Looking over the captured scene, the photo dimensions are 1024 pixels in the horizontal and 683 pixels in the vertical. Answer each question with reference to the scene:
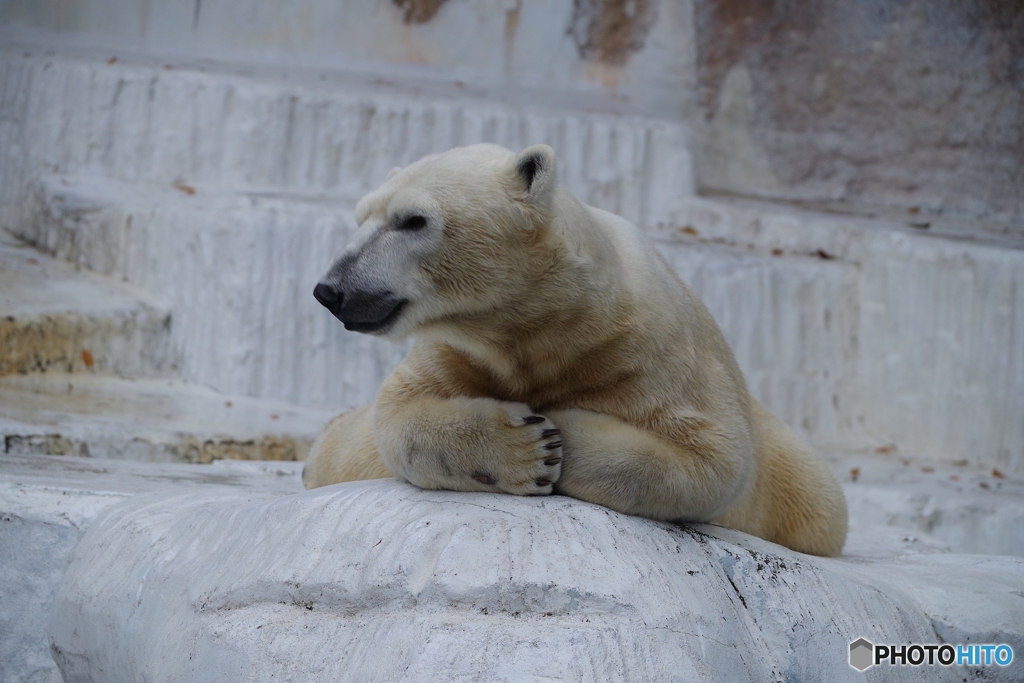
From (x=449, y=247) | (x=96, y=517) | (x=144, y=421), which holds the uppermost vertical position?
(x=449, y=247)

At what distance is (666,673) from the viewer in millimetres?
2270

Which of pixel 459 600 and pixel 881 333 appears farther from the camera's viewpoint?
pixel 881 333

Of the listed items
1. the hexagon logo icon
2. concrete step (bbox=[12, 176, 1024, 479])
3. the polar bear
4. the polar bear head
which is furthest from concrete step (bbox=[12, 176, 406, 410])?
the hexagon logo icon

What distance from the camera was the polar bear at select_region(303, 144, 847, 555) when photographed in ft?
8.16

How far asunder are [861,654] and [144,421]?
3814 mm

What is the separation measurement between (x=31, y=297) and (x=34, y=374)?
589 mm

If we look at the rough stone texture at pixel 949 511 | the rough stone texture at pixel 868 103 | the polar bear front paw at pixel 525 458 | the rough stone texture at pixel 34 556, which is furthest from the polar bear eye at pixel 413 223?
the rough stone texture at pixel 868 103

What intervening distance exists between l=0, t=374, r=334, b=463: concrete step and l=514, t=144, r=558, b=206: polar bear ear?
2.82 m

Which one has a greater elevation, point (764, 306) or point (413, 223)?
point (413, 223)

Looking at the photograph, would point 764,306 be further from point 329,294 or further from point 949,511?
point 329,294

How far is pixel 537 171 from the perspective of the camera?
254 cm

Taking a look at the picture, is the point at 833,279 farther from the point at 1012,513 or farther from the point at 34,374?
the point at 34,374

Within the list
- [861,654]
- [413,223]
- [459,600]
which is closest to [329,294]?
[413,223]

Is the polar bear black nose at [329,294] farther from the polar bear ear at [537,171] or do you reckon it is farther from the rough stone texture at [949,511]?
the rough stone texture at [949,511]
